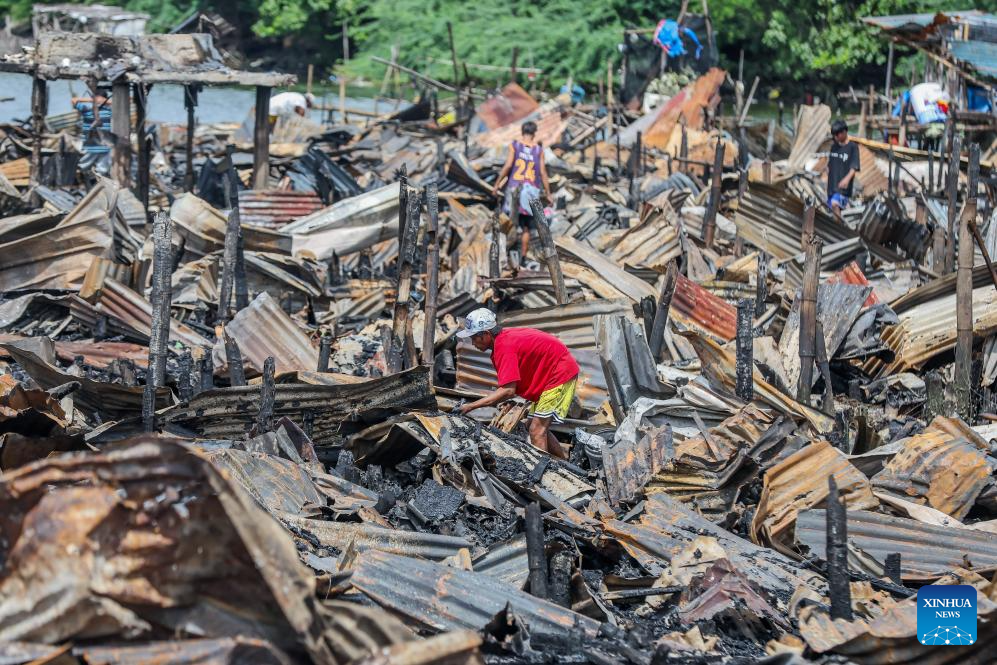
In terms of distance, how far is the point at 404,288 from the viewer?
839 cm

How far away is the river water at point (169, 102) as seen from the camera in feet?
88.9

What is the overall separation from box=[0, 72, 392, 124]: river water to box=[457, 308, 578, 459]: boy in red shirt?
63.3 ft

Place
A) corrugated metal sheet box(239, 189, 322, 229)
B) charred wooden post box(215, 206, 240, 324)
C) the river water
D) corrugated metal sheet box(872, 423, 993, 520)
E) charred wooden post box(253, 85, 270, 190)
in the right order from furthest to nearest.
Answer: the river water
charred wooden post box(253, 85, 270, 190)
corrugated metal sheet box(239, 189, 322, 229)
charred wooden post box(215, 206, 240, 324)
corrugated metal sheet box(872, 423, 993, 520)

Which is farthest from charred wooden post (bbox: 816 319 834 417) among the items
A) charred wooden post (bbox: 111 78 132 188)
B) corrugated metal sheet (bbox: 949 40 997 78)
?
corrugated metal sheet (bbox: 949 40 997 78)

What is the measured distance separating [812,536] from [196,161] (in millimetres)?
16797

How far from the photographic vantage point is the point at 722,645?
192 inches

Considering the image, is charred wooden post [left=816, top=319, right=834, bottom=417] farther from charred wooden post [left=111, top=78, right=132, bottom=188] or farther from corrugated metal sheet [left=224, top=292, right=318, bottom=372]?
charred wooden post [left=111, top=78, right=132, bottom=188]

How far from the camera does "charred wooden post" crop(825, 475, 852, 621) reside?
4.78 m

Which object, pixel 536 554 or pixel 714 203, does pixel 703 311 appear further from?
pixel 536 554

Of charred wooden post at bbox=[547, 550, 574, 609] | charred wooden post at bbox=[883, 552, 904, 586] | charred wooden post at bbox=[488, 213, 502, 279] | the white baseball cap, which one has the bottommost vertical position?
charred wooden post at bbox=[488, 213, 502, 279]

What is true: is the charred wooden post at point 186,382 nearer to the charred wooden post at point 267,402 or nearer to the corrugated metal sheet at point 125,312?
the charred wooden post at point 267,402

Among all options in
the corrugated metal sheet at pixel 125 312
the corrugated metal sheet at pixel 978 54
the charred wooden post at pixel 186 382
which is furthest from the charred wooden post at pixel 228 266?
the corrugated metal sheet at pixel 978 54

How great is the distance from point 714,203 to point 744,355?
5.59 metres

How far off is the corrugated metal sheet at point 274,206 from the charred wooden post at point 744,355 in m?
7.25
